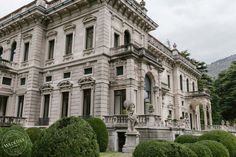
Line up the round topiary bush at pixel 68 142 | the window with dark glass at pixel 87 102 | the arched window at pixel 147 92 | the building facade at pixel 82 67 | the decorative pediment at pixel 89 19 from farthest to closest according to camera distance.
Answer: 1. the decorative pediment at pixel 89 19
2. the arched window at pixel 147 92
3. the window with dark glass at pixel 87 102
4. the building facade at pixel 82 67
5. the round topiary bush at pixel 68 142

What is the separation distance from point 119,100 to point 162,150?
11.7m

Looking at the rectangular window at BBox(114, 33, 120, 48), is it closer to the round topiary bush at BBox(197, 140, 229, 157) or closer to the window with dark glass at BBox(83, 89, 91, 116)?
the window with dark glass at BBox(83, 89, 91, 116)

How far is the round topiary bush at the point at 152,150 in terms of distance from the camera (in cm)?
724

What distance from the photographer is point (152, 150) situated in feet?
24.3

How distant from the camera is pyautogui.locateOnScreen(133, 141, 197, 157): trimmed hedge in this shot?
7.27 metres

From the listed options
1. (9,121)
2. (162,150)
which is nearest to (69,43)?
(9,121)

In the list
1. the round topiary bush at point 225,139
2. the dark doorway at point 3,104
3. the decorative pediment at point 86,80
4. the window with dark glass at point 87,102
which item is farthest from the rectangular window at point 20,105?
the round topiary bush at point 225,139

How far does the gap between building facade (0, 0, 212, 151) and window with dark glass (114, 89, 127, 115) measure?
8 centimetres

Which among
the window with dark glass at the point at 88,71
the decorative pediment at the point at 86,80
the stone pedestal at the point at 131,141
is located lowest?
the stone pedestal at the point at 131,141

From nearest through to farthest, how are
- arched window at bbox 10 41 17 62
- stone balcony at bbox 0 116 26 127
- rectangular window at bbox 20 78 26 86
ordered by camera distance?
stone balcony at bbox 0 116 26 127 < rectangular window at bbox 20 78 26 86 < arched window at bbox 10 41 17 62

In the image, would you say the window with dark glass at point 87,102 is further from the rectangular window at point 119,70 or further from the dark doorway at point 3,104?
the dark doorway at point 3,104

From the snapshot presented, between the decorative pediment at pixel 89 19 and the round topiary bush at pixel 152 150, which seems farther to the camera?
the decorative pediment at pixel 89 19

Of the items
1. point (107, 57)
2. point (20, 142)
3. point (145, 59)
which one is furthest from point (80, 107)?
point (20, 142)

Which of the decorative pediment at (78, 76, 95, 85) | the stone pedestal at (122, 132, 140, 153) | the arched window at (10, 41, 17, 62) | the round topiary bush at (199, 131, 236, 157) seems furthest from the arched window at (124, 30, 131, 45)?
the round topiary bush at (199, 131, 236, 157)
